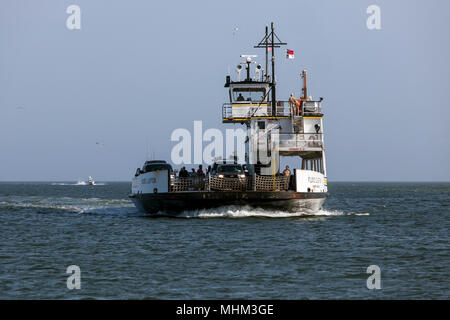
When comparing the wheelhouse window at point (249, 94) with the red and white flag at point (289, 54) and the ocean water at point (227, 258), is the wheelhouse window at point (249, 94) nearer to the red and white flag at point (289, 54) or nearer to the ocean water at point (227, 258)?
the red and white flag at point (289, 54)

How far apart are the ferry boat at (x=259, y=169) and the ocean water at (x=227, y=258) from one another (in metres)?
1.04

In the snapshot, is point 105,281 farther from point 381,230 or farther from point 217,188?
point 381,230

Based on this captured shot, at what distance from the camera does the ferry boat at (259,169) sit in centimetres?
2989

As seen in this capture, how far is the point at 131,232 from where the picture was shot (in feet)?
89.9

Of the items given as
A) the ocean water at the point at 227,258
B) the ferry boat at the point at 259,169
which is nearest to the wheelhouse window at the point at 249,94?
the ferry boat at the point at 259,169

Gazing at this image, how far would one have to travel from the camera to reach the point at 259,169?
3431 centimetres

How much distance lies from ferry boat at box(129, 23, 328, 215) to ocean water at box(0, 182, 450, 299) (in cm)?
104

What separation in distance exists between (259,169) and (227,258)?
1529 centimetres

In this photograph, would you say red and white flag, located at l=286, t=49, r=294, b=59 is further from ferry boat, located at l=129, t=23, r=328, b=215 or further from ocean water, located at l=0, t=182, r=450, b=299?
ocean water, located at l=0, t=182, r=450, b=299

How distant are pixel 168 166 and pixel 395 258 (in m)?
21.3

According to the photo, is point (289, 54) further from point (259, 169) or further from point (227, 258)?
point (227, 258)

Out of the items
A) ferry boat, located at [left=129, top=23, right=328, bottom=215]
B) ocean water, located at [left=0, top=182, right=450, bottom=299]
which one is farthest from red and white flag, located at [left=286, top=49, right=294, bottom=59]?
ocean water, located at [left=0, top=182, right=450, bottom=299]

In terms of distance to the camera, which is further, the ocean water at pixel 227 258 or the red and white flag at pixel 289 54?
the red and white flag at pixel 289 54
